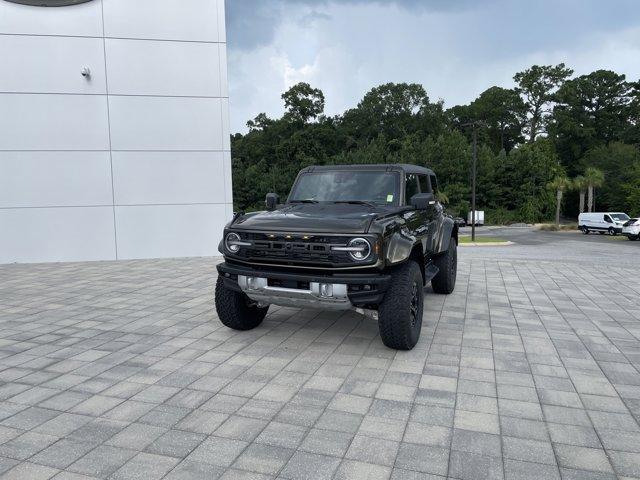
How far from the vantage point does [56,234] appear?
1159 cm

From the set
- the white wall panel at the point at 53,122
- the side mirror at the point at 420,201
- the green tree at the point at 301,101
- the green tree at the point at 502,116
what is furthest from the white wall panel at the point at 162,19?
the green tree at the point at 502,116

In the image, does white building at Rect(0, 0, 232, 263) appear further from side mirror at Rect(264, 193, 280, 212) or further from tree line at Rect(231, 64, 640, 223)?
tree line at Rect(231, 64, 640, 223)

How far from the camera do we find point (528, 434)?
3.21m

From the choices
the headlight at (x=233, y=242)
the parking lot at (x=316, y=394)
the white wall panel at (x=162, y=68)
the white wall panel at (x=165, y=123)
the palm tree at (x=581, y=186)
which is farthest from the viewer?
the palm tree at (x=581, y=186)

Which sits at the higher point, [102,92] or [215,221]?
[102,92]

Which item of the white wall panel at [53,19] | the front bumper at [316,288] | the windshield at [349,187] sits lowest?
the front bumper at [316,288]

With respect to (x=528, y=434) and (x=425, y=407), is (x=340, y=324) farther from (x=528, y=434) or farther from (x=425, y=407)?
(x=528, y=434)

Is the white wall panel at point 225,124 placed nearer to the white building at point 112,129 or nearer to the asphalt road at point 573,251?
the white building at point 112,129

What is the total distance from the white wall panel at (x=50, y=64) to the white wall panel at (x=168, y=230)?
323 centimetres

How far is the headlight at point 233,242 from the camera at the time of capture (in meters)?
4.85

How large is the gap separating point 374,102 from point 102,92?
2307 inches

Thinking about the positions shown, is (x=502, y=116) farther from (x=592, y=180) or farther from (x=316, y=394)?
(x=316, y=394)

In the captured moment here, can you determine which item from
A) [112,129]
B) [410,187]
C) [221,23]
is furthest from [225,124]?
[410,187]

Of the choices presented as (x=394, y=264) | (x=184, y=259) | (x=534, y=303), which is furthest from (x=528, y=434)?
(x=184, y=259)
